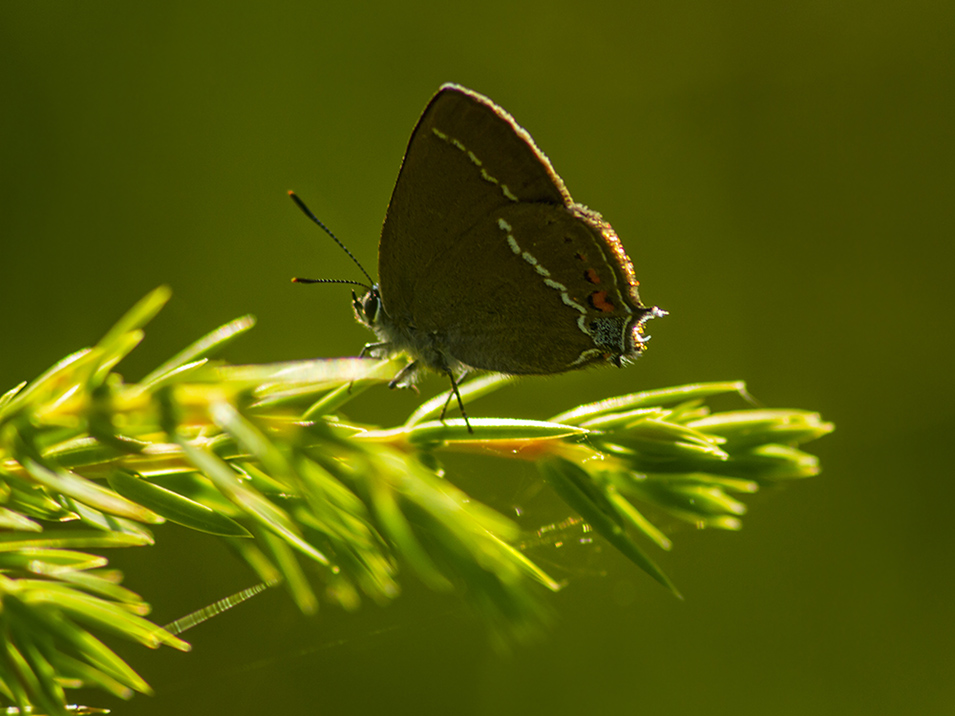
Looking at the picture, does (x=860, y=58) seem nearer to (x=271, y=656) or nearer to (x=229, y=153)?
(x=229, y=153)

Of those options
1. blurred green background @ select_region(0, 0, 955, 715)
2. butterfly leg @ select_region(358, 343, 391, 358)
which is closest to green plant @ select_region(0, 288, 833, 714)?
butterfly leg @ select_region(358, 343, 391, 358)

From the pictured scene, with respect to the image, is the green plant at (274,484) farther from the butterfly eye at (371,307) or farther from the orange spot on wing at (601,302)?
the butterfly eye at (371,307)

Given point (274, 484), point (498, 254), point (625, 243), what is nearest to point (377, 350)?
point (498, 254)

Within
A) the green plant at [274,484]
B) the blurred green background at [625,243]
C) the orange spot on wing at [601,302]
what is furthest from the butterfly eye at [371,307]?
the blurred green background at [625,243]

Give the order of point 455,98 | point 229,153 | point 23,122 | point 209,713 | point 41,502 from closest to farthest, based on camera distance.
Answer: point 41,502
point 455,98
point 209,713
point 23,122
point 229,153

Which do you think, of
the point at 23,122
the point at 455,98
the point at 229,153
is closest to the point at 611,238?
the point at 455,98

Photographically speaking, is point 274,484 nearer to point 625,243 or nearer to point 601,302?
point 601,302

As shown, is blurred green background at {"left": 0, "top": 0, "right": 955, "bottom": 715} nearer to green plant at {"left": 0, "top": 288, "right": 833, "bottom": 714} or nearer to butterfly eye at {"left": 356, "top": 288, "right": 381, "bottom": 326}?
butterfly eye at {"left": 356, "top": 288, "right": 381, "bottom": 326}
